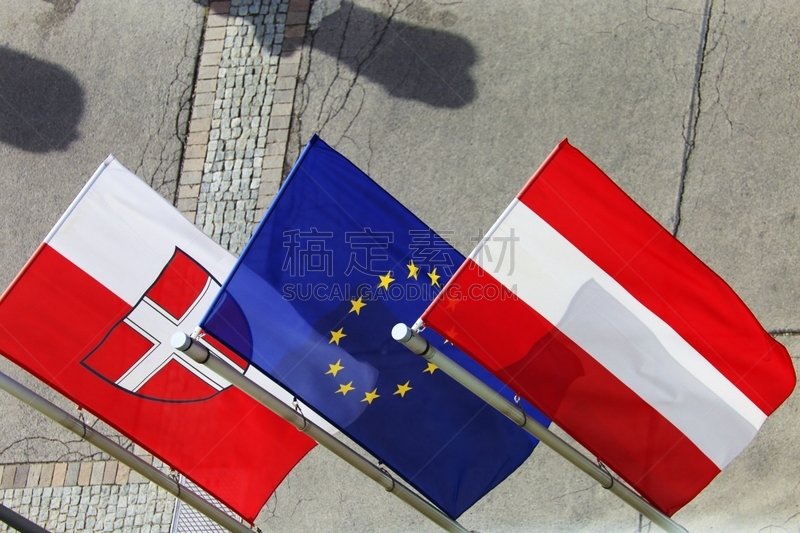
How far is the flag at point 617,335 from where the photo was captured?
4227 mm

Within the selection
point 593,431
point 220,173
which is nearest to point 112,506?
point 220,173

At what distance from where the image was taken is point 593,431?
4414 mm

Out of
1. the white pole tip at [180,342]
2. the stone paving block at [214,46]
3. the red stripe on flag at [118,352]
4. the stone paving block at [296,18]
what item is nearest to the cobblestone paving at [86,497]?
the red stripe on flag at [118,352]

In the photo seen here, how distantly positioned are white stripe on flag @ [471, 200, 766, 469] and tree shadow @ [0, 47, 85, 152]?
22.1 ft

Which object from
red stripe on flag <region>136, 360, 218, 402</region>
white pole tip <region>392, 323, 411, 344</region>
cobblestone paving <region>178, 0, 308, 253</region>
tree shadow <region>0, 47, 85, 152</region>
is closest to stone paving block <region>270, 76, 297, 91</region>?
cobblestone paving <region>178, 0, 308, 253</region>

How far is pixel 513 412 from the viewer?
4.36 metres

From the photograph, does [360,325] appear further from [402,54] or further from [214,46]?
[214,46]

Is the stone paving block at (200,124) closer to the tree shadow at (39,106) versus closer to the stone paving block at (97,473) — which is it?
the tree shadow at (39,106)

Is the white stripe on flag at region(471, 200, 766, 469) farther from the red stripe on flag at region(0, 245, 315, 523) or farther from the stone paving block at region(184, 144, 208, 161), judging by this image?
the stone paving block at region(184, 144, 208, 161)

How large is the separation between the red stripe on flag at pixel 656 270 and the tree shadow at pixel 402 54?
4.06 m

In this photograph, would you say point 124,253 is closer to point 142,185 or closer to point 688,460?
point 142,185

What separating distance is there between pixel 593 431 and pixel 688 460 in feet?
1.84

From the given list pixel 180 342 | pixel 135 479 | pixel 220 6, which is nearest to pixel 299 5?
pixel 220 6

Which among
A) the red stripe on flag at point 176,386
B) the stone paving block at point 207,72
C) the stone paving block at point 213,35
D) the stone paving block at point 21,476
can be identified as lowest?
the stone paving block at point 21,476
